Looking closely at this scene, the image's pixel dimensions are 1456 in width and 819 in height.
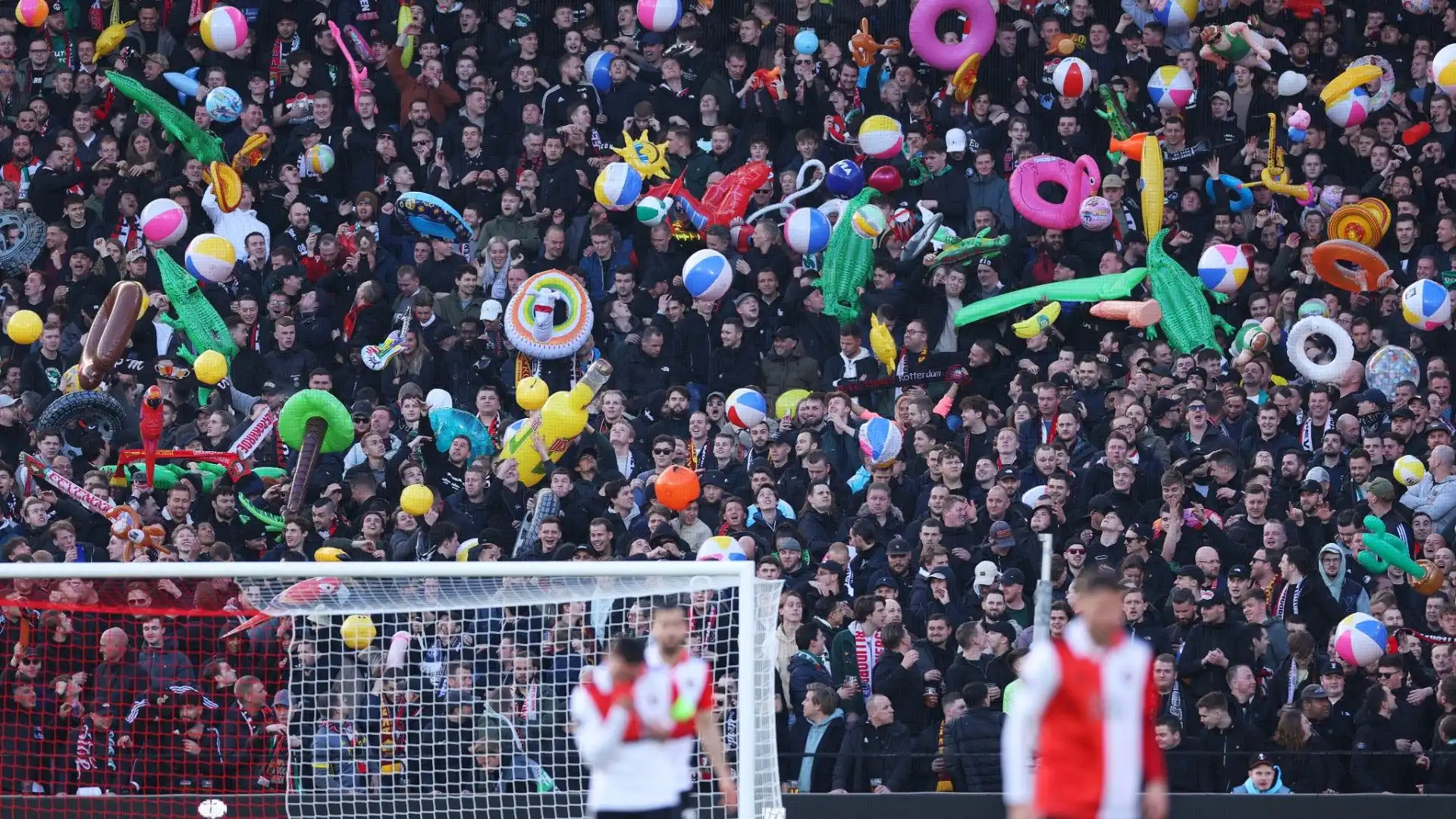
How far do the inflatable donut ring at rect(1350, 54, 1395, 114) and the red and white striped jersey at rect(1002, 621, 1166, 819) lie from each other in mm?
11618

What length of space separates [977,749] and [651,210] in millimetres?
6480

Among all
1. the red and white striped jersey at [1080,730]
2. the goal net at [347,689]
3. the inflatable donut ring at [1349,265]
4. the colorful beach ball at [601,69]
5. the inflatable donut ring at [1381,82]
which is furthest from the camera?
the colorful beach ball at [601,69]

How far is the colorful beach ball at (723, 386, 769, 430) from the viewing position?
16.6 m

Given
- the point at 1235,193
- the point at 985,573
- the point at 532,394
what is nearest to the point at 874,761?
the point at 985,573

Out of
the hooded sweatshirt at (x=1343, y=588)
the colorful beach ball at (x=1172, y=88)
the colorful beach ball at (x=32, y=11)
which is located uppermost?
the colorful beach ball at (x=32, y=11)

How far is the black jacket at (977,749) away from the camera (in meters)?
13.3

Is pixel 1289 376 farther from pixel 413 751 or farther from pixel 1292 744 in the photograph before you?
pixel 413 751

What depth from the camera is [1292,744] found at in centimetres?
1324

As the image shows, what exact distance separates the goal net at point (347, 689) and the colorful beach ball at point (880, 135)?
5.94 meters

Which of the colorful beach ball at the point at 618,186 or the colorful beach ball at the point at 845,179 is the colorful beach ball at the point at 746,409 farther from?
the colorful beach ball at the point at 845,179

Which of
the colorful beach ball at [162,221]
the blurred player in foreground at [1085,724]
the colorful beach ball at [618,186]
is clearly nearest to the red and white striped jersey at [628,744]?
the blurred player in foreground at [1085,724]

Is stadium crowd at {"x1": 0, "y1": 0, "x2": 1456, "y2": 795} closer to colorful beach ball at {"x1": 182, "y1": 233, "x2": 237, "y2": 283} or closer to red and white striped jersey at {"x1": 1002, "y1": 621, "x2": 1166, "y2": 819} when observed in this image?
colorful beach ball at {"x1": 182, "y1": 233, "x2": 237, "y2": 283}

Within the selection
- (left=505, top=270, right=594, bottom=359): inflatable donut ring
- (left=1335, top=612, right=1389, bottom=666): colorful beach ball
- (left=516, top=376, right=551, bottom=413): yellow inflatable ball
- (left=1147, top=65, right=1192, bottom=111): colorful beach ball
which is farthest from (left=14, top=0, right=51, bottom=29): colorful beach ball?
(left=1335, top=612, right=1389, bottom=666): colorful beach ball

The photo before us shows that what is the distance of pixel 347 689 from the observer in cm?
1352
